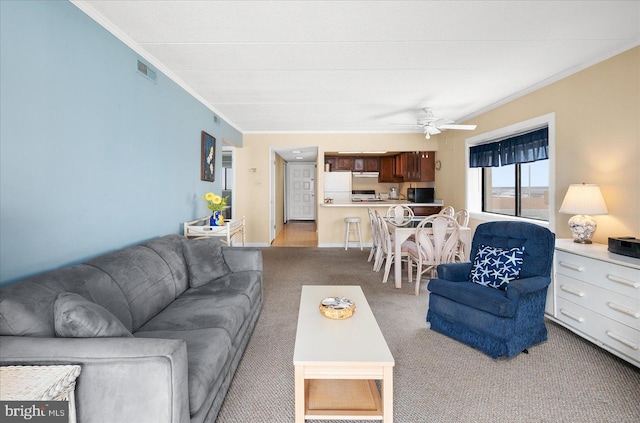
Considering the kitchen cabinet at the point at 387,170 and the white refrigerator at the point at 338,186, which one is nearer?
the kitchen cabinet at the point at 387,170

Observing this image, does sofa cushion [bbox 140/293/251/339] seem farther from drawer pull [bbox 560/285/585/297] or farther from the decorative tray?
drawer pull [bbox 560/285/585/297]

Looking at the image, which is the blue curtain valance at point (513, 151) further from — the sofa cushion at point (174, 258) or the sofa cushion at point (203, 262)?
the sofa cushion at point (174, 258)

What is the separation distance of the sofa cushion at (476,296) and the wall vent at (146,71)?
10.9ft

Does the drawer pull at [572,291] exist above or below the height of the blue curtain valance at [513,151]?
below

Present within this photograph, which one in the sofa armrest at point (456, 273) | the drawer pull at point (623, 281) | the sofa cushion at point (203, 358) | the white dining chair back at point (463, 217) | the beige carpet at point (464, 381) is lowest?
the beige carpet at point (464, 381)

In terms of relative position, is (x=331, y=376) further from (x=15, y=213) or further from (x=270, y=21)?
(x=270, y=21)

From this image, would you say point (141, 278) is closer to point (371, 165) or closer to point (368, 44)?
point (368, 44)

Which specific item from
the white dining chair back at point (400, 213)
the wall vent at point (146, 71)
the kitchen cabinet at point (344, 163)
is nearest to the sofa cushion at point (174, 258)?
the wall vent at point (146, 71)

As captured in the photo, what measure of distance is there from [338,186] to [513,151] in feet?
15.2

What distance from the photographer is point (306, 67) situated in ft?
10.8

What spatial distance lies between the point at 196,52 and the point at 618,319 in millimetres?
4155

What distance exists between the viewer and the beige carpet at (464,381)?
1.76m

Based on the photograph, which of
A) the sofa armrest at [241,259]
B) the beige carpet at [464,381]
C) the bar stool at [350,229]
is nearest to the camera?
the beige carpet at [464,381]

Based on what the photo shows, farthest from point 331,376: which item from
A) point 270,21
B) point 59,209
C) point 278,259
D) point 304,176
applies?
point 304,176
